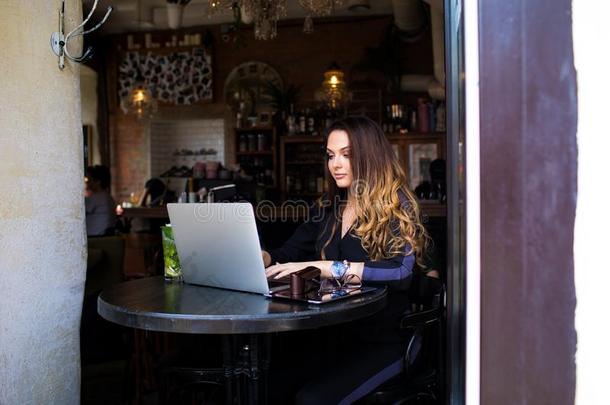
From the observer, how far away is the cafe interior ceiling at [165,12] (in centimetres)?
771

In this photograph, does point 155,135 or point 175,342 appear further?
point 155,135

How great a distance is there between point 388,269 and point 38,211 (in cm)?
117

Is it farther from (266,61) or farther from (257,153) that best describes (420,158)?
(266,61)

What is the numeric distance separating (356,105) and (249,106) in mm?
1493

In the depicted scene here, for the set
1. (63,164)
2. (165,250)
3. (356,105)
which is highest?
(356,105)

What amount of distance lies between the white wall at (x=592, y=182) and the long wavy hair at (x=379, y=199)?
896 millimetres

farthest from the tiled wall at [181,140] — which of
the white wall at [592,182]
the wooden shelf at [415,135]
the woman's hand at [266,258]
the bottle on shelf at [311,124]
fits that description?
the white wall at [592,182]

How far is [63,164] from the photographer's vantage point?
2025 mm

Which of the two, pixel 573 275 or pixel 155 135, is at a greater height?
pixel 155 135

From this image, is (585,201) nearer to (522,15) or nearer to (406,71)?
(522,15)

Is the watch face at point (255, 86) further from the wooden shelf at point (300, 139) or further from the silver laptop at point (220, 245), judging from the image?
the silver laptop at point (220, 245)

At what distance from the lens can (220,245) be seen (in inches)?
75.8

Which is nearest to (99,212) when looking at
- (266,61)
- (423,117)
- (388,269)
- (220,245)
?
(266,61)

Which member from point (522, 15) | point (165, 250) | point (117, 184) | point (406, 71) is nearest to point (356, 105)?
point (406, 71)
